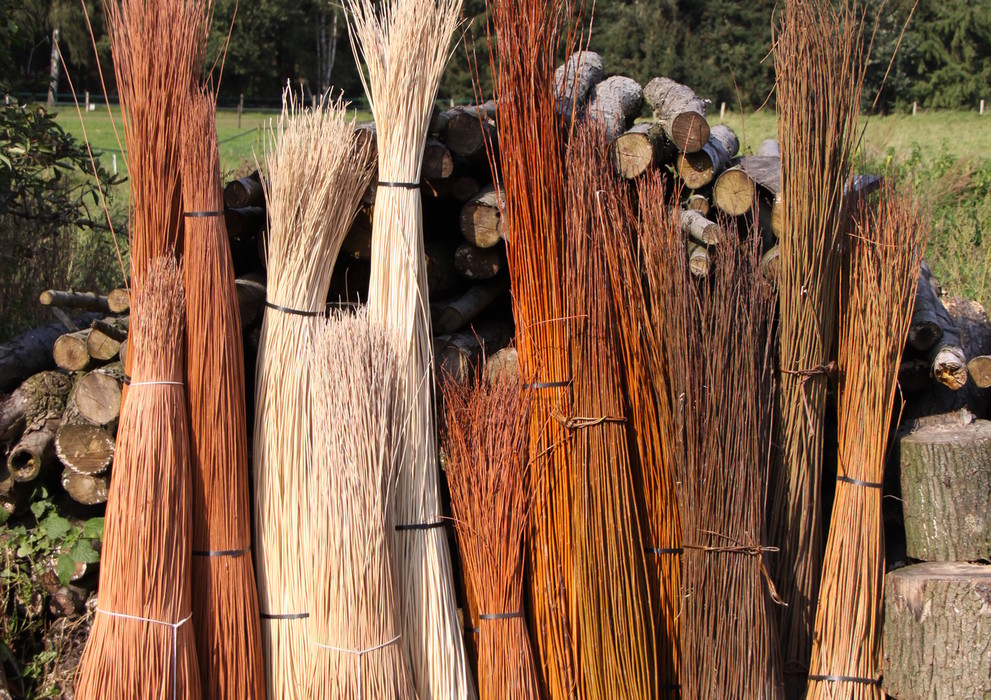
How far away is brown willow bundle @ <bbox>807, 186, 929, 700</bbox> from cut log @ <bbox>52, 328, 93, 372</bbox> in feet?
8.60

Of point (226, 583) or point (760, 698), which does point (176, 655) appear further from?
point (760, 698)

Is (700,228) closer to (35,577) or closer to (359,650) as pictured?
(359,650)

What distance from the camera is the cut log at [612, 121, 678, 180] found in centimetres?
294

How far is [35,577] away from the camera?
2.99 m

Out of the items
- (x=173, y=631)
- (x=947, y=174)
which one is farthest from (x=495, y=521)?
(x=947, y=174)

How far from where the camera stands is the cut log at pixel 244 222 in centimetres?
295

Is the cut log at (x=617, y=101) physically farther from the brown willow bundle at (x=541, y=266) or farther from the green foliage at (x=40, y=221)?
the green foliage at (x=40, y=221)

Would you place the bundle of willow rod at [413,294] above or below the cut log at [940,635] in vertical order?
above

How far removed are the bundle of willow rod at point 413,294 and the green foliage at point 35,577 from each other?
3.92ft

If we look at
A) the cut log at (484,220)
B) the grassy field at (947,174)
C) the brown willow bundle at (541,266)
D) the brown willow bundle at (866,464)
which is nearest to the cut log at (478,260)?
the cut log at (484,220)

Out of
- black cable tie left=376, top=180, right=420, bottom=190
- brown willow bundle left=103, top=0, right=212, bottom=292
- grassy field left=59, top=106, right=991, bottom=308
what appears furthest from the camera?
grassy field left=59, top=106, right=991, bottom=308

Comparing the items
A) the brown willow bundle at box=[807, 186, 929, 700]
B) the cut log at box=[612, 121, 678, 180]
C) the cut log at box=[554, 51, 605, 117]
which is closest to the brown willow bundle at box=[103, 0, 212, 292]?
the cut log at box=[554, 51, 605, 117]

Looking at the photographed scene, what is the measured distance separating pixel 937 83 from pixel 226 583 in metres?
25.3

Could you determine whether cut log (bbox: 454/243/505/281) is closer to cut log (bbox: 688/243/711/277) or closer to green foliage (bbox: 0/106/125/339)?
cut log (bbox: 688/243/711/277)
